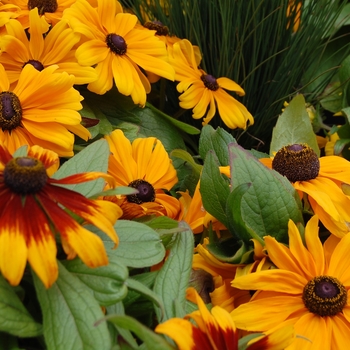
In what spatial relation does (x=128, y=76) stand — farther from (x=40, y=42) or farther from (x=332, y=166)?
(x=332, y=166)

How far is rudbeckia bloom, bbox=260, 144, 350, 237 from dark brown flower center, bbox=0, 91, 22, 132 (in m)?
0.31

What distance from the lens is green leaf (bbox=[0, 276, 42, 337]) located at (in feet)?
1.52

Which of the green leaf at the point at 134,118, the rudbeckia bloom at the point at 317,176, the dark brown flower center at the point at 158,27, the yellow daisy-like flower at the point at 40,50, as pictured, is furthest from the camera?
the dark brown flower center at the point at 158,27

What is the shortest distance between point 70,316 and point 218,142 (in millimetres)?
366

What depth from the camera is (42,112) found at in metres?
0.71

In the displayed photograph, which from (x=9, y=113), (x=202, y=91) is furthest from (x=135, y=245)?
(x=202, y=91)

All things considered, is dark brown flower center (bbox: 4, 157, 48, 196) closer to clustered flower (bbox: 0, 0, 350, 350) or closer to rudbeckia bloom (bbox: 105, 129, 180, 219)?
clustered flower (bbox: 0, 0, 350, 350)

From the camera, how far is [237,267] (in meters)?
0.65

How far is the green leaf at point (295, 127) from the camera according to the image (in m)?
0.85

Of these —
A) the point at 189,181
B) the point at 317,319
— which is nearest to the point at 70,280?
the point at 317,319

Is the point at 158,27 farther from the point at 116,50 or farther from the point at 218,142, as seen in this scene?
the point at 218,142

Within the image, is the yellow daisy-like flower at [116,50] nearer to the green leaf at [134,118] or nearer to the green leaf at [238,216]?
the green leaf at [134,118]

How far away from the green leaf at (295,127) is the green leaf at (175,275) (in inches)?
12.3

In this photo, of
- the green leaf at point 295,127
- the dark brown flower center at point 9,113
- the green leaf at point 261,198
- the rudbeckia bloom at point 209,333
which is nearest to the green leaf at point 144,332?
the rudbeckia bloom at point 209,333
